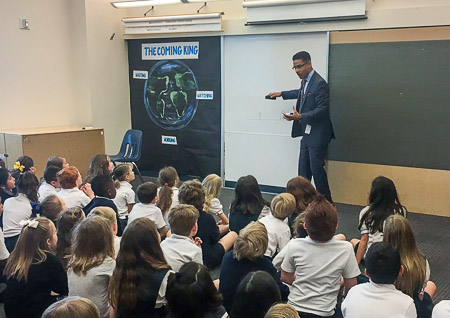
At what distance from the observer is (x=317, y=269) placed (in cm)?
216

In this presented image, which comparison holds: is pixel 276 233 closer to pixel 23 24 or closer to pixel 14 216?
pixel 14 216

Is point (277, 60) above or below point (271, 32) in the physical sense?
below

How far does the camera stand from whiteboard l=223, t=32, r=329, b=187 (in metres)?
5.56

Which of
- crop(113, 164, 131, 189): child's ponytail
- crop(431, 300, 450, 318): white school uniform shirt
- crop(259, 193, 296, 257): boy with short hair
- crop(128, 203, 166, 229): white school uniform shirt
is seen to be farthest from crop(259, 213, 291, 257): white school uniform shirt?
crop(113, 164, 131, 189): child's ponytail

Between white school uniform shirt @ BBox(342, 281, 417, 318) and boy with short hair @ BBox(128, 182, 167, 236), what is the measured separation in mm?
1798

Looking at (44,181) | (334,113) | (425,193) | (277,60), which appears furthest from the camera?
(277,60)

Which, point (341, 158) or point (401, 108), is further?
point (341, 158)

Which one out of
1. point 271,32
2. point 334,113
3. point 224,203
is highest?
point 271,32

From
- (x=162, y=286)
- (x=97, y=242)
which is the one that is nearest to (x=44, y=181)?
(x=97, y=242)

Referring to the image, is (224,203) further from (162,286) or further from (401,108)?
(162,286)

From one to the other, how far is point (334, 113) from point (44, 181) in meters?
3.30

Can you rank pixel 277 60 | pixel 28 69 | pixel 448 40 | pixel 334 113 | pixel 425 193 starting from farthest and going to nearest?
pixel 28 69 → pixel 277 60 → pixel 334 113 → pixel 425 193 → pixel 448 40

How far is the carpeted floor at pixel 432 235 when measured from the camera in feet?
10.8

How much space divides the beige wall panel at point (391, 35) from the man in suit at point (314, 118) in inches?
20.9
